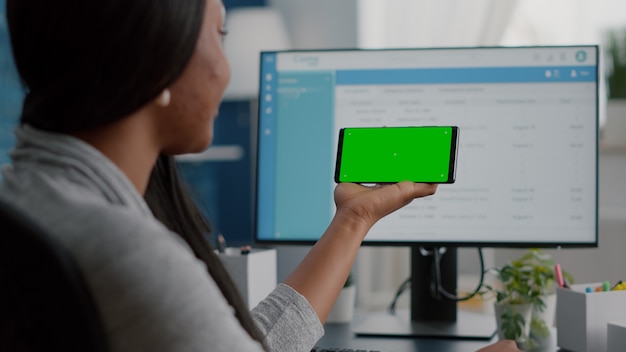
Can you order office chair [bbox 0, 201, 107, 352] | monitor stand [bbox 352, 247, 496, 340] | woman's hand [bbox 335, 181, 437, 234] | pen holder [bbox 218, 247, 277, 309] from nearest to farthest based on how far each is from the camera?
1. office chair [bbox 0, 201, 107, 352]
2. woman's hand [bbox 335, 181, 437, 234]
3. pen holder [bbox 218, 247, 277, 309]
4. monitor stand [bbox 352, 247, 496, 340]

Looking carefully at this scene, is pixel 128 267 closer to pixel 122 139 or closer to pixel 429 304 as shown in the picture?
pixel 122 139

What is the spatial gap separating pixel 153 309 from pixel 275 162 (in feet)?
2.95

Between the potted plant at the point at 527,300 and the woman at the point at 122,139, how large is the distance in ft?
1.84

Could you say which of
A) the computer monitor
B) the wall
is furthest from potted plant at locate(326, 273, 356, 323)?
the wall

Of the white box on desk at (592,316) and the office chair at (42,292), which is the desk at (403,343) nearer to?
the white box on desk at (592,316)

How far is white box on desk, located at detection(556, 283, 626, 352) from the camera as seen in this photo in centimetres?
117

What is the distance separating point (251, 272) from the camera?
1.32 metres

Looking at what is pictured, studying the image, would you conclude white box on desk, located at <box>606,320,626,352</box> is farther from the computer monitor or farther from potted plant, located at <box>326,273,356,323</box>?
potted plant, located at <box>326,273,356,323</box>

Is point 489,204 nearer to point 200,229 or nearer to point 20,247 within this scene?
point 200,229

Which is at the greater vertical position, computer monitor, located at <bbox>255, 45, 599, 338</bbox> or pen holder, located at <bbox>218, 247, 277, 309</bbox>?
computer monitor, located at <bbox>255, 45, 599, 338</bbox>

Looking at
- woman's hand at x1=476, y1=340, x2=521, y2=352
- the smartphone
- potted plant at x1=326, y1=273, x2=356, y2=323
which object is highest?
the smartphone

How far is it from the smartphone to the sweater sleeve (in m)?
0.20

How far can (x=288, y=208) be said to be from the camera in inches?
55.3

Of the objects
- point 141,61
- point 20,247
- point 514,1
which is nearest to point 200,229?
point 141,61
